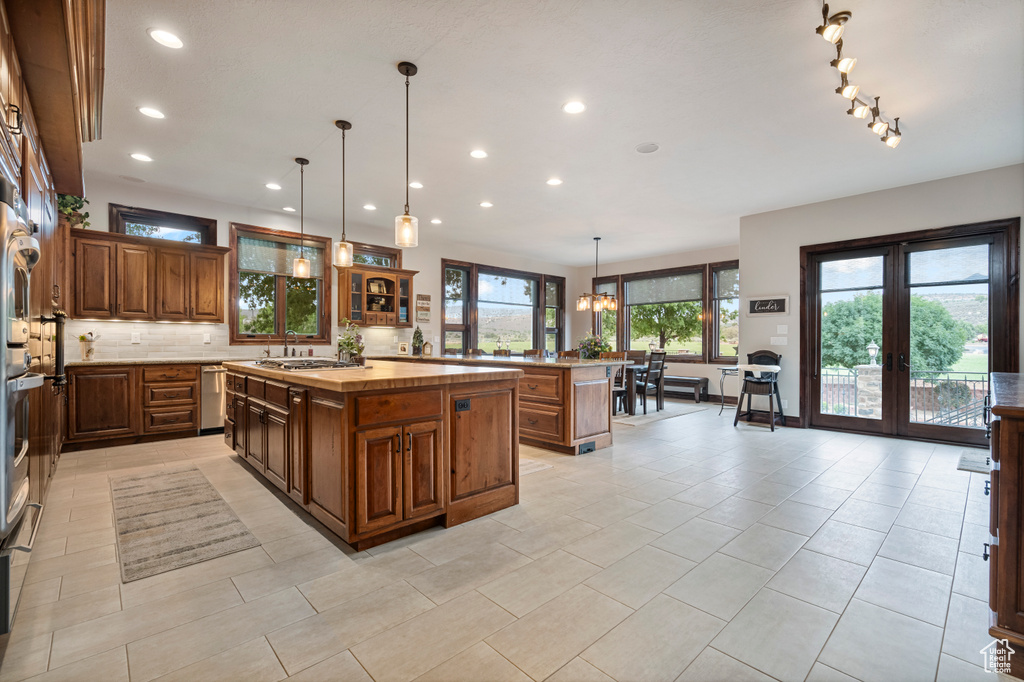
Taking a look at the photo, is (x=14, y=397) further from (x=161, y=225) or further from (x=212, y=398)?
(x=161, y=225)

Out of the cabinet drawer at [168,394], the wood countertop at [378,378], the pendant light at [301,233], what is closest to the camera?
the wood countertop at [378,378]

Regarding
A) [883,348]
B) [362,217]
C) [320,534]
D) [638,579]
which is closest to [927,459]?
[883,348]

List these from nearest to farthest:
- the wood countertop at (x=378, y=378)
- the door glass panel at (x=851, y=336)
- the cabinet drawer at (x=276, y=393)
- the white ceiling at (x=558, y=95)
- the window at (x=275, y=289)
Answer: the wood countertop at (x=378, y=378) → the white ceiling at (x=558, y=95) → the cabinet drawer at (x=276, y=393) → the door glass panel at (x=851, y=336) → the window at (x=275, y=289)

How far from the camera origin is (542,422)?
188 inches

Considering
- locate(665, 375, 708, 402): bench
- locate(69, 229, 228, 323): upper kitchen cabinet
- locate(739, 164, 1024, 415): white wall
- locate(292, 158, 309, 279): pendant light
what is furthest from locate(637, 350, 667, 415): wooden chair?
locate(69, 229, 228, 323): upper kitchen cabinet

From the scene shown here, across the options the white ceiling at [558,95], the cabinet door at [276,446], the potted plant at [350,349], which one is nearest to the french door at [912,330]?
the white ceiling at [558,95]

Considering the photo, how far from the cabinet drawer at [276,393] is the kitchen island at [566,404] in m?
2.15

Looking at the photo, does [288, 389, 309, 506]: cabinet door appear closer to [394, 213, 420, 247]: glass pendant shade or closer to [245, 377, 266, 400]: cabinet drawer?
[245, 377, 266, 400]: cabinet drawer

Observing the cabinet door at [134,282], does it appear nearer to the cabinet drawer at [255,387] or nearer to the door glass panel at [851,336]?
the cabinet drawer at [255,387]

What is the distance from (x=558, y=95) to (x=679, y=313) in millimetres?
6880

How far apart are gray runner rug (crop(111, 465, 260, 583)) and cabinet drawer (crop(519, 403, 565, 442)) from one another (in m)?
2.80

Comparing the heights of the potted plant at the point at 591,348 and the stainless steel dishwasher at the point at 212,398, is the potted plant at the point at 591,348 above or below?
above

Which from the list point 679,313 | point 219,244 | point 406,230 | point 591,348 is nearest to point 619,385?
point 591,348

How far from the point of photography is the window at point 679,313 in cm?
870
